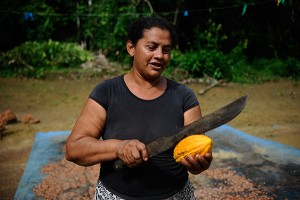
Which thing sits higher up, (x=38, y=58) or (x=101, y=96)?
(x=101, y=96)

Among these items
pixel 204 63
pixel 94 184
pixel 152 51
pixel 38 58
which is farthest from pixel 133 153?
pixel 38 58

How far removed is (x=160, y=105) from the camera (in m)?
1.70

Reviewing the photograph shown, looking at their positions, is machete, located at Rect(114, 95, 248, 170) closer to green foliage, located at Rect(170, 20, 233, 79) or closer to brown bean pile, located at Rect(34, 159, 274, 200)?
brown bean pile, located at Rect(34, 159, 274, 200)

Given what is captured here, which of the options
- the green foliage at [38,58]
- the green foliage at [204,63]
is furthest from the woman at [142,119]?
the green foliage at [38,58]

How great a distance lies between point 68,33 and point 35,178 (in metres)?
11.9

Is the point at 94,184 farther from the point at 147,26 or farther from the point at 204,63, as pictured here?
the point at 204,63

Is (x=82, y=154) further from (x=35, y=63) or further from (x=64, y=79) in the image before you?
(x=35, y=63)

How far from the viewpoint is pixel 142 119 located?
5.46 ft

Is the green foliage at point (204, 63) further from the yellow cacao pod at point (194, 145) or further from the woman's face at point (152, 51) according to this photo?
the yellow cacao pod at point (194, 145)

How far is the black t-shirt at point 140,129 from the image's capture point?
166 centimetres

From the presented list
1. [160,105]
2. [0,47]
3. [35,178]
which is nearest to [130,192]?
[160,105]

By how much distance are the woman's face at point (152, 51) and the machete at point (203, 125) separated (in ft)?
1.45

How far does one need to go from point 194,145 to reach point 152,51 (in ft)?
2.01

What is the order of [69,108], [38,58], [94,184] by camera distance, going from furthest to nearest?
Answer: [38,58]
[69,108]
[94,184]
